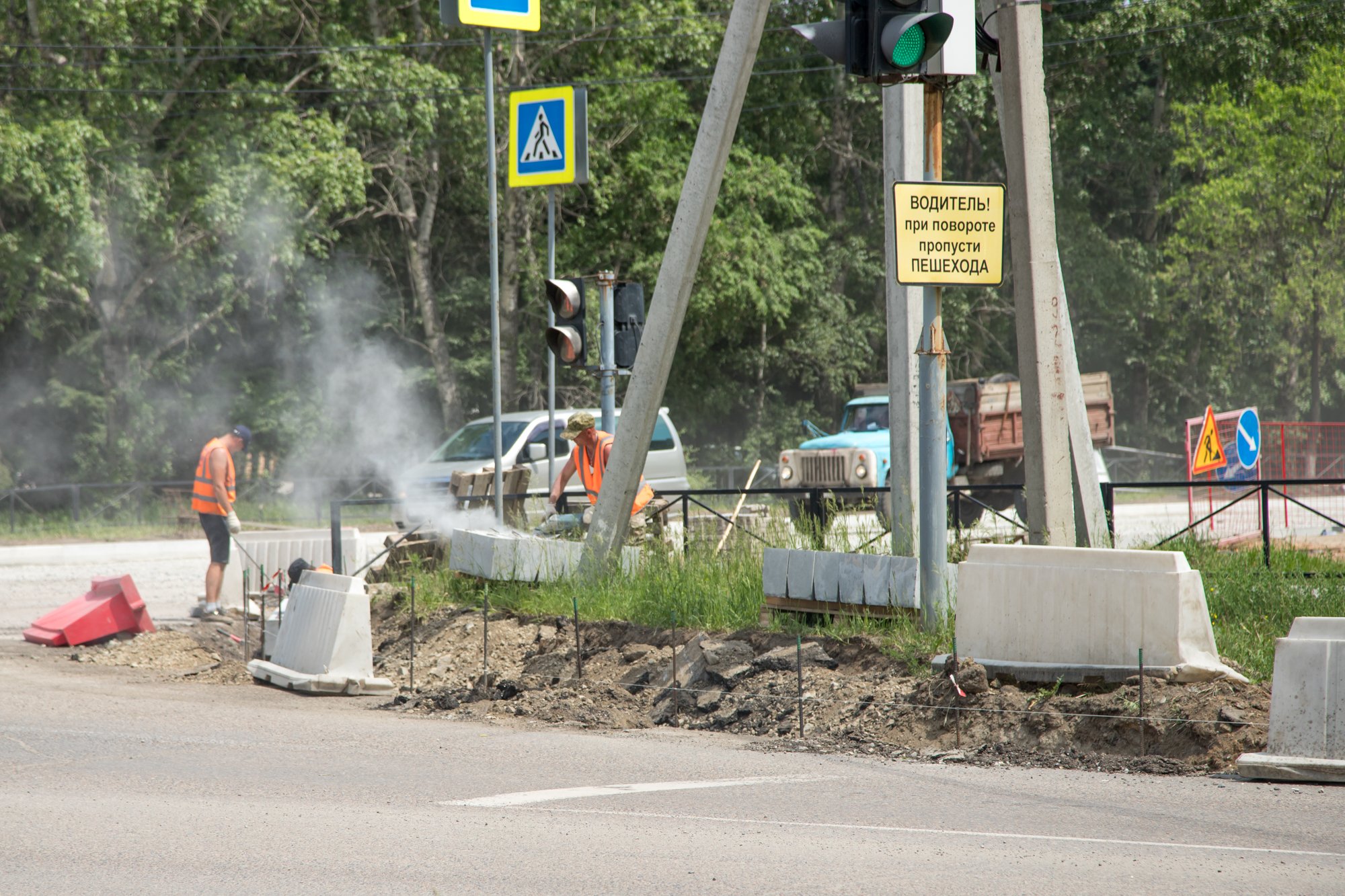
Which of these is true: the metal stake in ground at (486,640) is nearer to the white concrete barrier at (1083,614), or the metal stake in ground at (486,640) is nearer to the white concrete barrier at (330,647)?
the white concrete barrier at (330,647)

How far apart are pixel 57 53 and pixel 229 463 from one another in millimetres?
14588

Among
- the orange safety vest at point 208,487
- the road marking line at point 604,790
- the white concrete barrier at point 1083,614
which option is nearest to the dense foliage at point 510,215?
the orange safety vest at point 208,487

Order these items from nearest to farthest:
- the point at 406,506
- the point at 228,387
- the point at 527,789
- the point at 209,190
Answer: the point at 527,789, the point at 406,506, the point at 209,190, the point at 228,387

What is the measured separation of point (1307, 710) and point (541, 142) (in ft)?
25.6

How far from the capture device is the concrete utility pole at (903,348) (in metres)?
9.75

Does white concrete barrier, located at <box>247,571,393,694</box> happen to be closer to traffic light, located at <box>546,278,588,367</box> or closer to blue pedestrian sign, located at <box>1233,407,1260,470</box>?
traffic light, located at <box>546,278,588,367</box>

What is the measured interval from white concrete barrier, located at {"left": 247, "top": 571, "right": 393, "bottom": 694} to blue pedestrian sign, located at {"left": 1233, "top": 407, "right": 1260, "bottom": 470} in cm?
1030

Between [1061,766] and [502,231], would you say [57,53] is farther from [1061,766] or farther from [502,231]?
[1061,766]

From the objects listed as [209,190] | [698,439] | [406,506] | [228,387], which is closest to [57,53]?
[209,190]

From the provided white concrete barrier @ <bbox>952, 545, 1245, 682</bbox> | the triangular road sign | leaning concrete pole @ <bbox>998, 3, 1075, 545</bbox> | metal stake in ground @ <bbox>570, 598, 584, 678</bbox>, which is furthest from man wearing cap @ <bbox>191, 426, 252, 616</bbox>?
white concrete barrier @ <bbox>952, 545, 1245, 682</bbox>

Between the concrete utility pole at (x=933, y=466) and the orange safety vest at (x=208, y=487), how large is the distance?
7.67 m

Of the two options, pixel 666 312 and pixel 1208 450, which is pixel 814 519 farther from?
pixel 1208 450

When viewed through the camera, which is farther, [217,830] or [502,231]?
[502,231]

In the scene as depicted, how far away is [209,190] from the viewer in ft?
79.9
